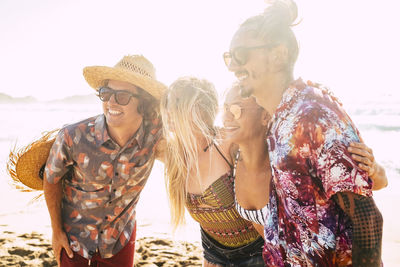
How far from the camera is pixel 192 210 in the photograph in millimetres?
2480

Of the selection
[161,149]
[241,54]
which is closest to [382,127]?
[161,149]

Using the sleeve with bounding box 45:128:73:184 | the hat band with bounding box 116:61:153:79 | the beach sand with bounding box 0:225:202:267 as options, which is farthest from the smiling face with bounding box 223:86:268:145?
the beach sand with bounding box 0:225:202:267

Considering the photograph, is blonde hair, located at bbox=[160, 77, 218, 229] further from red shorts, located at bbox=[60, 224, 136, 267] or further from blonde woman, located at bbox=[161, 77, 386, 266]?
red shorts, located at bbox=[60, 224, 136, 267]

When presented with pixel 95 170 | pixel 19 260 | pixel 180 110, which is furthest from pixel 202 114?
pixel 19 260

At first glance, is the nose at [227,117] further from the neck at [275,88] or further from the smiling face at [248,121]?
the neck at [275,88]

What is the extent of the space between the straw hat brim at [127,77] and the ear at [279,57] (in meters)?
1.53

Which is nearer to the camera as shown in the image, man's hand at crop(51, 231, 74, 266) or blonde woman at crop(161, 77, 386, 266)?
blonde woman at crop(161, 77, 386, 266)

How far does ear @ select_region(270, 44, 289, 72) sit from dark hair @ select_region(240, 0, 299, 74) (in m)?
0.03

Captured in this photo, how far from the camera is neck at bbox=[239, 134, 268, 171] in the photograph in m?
2.04

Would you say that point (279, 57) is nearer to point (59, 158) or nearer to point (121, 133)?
point (121, 133)

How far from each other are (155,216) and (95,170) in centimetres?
382

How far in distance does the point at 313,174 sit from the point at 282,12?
2.68ft

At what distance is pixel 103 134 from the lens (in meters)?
2.70

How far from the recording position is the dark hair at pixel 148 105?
114 inches
